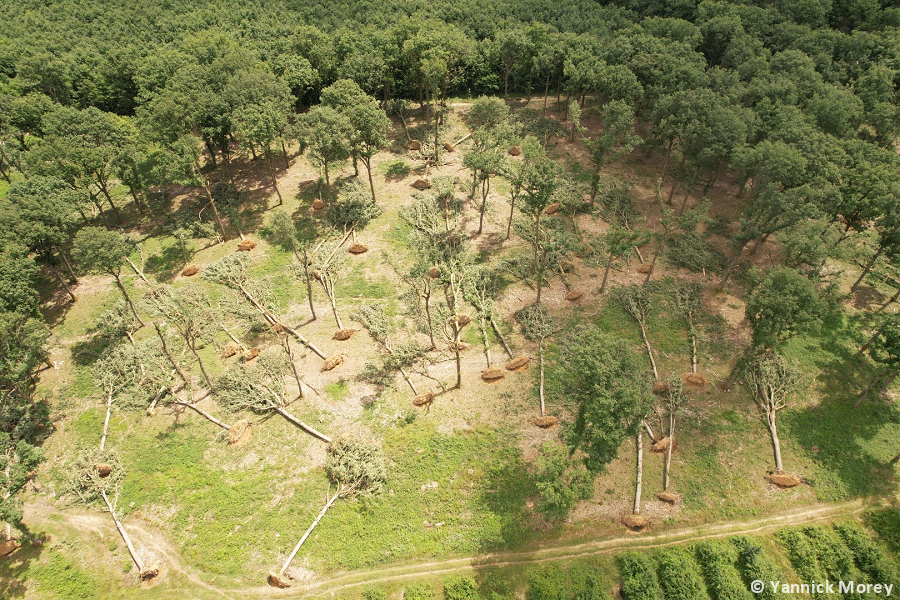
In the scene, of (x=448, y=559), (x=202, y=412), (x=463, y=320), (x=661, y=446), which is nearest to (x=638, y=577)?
(x=661, y=446)

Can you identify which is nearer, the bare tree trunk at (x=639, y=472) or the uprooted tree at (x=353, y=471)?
the bare tree trunk at (x=639, y=472)

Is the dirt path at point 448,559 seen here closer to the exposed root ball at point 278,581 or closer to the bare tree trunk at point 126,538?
the exposed root ball at point 278,581

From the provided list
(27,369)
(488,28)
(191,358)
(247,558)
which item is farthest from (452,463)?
(488,28)

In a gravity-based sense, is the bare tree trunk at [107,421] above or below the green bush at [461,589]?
above

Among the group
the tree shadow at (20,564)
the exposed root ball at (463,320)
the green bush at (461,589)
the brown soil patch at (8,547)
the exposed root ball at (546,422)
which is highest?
the exposed root ball at (463,320)

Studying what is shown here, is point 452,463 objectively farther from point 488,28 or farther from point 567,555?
Answer: point 488,28

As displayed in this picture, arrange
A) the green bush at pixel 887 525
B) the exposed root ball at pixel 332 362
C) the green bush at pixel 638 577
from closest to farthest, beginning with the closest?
the green bush at pixel 638 577, the green bush at pixel 887 525, the exposed root ball at pixel 332 362

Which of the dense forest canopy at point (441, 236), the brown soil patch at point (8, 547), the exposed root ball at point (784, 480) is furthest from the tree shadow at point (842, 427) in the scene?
the brown soil patch at point (8, 547)
